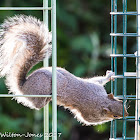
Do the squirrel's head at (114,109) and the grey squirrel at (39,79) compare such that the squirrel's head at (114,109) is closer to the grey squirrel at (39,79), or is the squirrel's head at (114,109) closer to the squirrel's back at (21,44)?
the grey squirrel at (39,79)

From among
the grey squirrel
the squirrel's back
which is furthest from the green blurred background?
the squirrel's back

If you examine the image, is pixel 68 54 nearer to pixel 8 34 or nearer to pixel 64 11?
pixel 64 11

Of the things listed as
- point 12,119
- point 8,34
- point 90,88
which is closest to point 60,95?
point 90,88

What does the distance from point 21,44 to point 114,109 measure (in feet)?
1.87

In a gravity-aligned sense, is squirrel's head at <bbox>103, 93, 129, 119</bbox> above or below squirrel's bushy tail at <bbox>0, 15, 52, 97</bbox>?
below

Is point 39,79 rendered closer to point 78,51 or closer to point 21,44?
point 21,44

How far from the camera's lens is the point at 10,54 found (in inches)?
89.4

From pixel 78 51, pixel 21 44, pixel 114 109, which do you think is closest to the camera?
pixel 21 44

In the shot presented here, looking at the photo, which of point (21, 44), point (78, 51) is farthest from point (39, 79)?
point (78, 51)

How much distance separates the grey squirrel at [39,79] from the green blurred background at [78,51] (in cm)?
151

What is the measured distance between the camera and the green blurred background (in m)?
4.09

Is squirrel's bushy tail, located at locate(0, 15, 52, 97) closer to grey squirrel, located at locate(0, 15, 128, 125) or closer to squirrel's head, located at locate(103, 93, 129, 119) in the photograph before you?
grey squirrel, located at locate(0, 15, 128, 125)

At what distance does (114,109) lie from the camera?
2.42m

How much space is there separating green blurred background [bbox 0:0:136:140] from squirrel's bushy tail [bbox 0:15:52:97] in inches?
65.8
